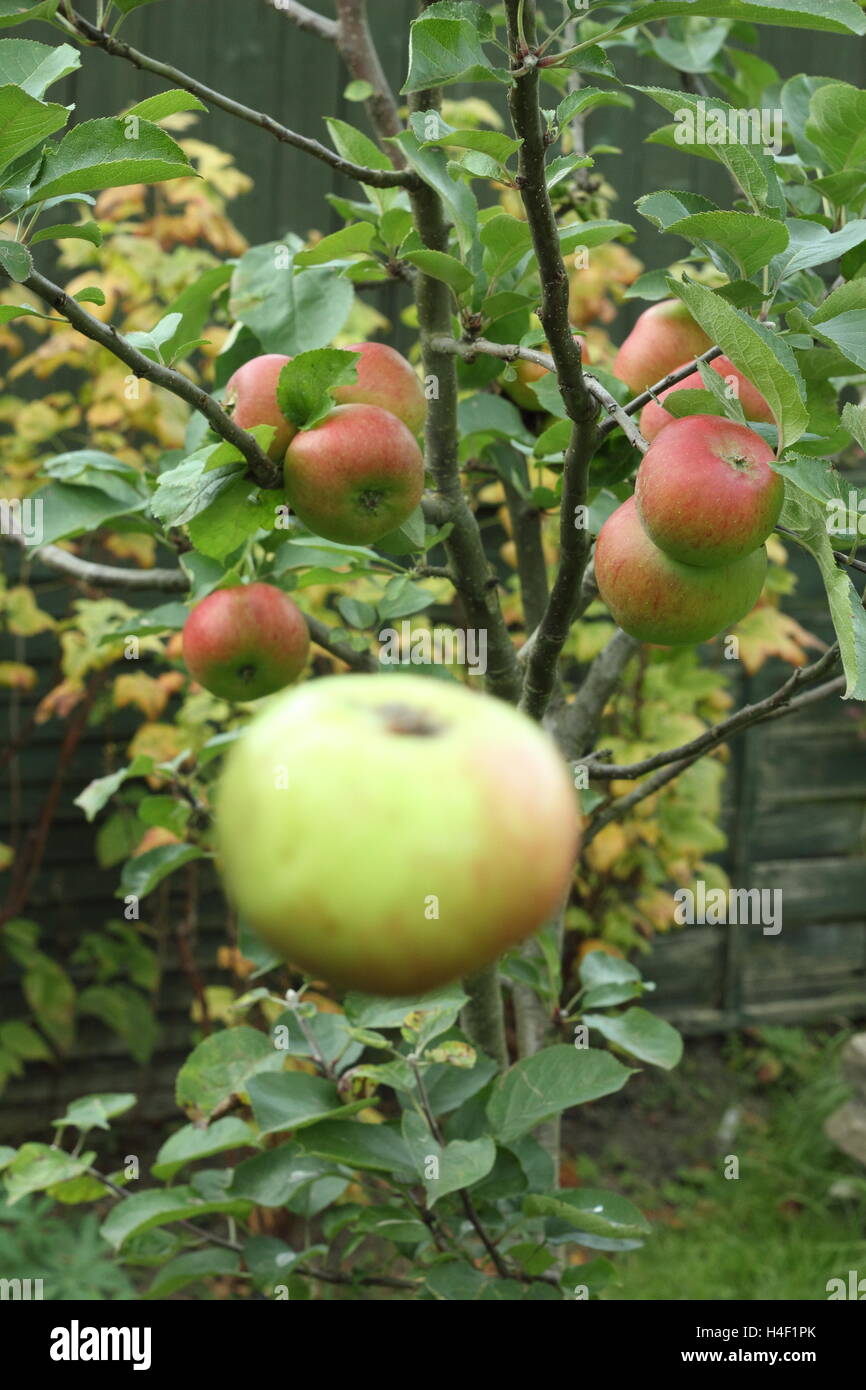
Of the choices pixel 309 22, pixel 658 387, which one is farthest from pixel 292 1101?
pixel 309 22

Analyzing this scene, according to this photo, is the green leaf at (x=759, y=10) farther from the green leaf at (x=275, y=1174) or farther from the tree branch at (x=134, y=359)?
the green leaf at (x=275, y=1174)

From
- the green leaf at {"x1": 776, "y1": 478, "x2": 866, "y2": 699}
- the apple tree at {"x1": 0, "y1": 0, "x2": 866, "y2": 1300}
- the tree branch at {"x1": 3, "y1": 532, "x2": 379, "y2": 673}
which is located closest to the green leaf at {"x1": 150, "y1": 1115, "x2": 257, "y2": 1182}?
the apple tree at {"x1": 0, "y1": 0, "x2": 866, "y2": 1300}

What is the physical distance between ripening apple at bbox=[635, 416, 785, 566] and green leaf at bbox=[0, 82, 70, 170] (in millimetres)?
285

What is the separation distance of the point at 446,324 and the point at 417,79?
29cm

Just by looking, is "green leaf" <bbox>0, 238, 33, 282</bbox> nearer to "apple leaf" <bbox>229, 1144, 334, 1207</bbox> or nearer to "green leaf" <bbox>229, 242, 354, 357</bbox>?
"green leaf" <bbox>229, 242, 354, 357</bbox>

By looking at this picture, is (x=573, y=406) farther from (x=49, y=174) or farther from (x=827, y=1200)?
(x=827, y=1200)

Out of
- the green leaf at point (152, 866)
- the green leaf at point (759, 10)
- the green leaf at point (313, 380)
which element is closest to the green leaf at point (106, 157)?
the green leaf at point (313, 380)

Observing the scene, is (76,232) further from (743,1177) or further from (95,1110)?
(743,1177)

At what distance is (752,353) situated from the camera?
0.47 meters

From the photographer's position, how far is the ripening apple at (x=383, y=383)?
755mm

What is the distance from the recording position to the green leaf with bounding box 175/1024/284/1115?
107 centimetres

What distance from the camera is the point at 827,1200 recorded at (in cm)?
254

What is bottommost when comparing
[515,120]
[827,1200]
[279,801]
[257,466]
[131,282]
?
[827,1200]
